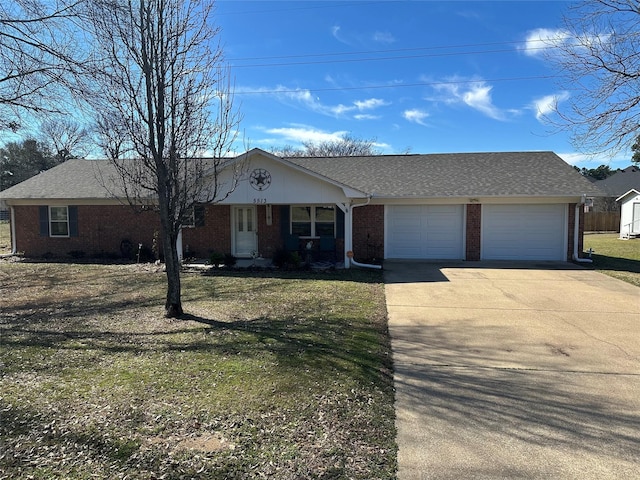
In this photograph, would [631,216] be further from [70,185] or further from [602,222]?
[70,185]

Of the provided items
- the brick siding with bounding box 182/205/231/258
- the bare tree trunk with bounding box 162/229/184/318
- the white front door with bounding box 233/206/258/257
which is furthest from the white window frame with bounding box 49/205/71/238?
the bare tree trunk with bounding box 162/229/184/318

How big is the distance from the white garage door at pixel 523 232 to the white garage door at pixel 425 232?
1029 millimetres

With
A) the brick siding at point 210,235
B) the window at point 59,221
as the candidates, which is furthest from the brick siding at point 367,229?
the window at point 59,221

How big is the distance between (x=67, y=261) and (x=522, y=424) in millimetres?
16071

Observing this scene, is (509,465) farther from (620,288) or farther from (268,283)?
(620,288)

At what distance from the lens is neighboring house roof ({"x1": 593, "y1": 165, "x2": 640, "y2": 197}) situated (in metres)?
40.0

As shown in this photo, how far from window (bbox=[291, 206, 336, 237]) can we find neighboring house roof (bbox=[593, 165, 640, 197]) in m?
36.7

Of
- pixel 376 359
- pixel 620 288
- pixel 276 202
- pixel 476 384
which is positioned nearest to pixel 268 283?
pixel 276 202

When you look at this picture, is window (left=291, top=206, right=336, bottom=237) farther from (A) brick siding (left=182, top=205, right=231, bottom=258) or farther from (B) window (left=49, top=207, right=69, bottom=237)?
(B) window (left=49, top=207, right=69, bottom=237)

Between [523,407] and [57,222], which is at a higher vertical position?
[57,222]

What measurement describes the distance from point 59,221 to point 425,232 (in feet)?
47.1

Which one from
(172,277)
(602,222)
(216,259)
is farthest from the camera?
(602,222)

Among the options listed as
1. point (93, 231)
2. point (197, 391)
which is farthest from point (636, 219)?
point (197, 391)

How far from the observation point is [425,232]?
15.4 metres
